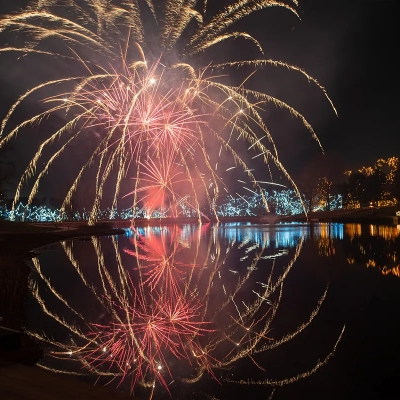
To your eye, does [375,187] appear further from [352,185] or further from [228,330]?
[228,330]

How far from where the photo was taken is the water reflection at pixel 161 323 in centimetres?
541

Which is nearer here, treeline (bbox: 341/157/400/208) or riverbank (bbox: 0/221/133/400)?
riverbank (bbox: 0/221/133/400)

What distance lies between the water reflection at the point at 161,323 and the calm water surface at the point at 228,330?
0.08 feet

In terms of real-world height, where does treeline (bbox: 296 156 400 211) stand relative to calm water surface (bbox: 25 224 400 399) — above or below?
above

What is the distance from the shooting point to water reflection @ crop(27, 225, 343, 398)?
5414 mm

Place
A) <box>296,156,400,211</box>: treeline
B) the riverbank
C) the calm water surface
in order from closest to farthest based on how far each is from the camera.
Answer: the riverbank, the calm water surface, <box>296,156,400,211</box>: treeline

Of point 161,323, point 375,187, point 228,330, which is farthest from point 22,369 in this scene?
point 375,187

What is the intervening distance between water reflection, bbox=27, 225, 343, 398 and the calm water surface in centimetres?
3

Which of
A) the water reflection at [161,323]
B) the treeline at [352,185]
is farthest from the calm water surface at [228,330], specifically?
the treeline at [352,185]

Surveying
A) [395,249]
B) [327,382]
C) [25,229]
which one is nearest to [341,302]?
[327,382]

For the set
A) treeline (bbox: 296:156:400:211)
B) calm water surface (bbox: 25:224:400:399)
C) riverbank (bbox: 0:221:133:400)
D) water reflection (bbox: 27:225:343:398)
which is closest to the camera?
riverbank (bbox: 0:221:133:400)

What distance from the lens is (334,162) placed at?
74.2 meters

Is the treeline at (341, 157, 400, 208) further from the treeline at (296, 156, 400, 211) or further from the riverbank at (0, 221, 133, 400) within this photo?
the riverbank at (0, 221, 133, 400)

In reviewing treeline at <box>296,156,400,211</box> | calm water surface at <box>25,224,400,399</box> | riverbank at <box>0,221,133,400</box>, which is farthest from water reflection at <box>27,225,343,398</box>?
treeline at <box>296,156,400,211</box>
